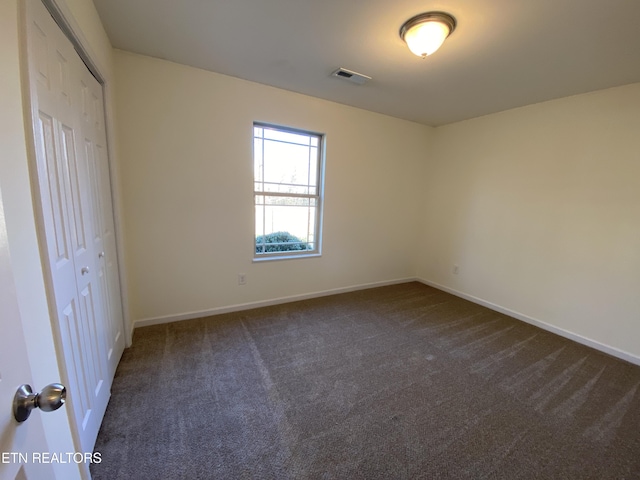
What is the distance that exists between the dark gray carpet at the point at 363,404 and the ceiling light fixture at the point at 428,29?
2.40 meters

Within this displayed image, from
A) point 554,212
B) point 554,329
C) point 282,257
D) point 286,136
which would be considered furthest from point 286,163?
point 554,329

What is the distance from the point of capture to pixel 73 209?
1.27 metres

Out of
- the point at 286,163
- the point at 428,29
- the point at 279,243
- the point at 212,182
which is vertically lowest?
the point at 279,243

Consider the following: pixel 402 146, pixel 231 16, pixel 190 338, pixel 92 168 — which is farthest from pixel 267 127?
pixel 190 338

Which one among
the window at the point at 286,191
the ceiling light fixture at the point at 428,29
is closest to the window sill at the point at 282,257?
the window at the point at 286,191

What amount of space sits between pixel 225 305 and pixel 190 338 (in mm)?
563

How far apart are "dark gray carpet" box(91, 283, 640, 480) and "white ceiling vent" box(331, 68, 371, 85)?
250 centimetres

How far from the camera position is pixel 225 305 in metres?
2.90

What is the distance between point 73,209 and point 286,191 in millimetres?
2071

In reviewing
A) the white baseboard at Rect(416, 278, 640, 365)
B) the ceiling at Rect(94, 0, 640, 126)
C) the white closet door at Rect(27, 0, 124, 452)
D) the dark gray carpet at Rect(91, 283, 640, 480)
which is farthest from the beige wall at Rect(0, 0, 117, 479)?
the white baseboard at Rect(416, 278, 640, 365)

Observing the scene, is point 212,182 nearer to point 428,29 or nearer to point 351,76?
point 351,76

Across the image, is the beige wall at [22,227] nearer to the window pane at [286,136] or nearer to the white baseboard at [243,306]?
the white baseboard at [243,306]

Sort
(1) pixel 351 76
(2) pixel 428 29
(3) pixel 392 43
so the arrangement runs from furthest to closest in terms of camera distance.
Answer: (1) pixel 351 76, (3) pixel 392 43, (2) pixel 428 29

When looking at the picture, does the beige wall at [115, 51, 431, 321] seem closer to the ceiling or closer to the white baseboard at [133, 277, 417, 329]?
the white baseboard at [133, 277, 417, 329]
